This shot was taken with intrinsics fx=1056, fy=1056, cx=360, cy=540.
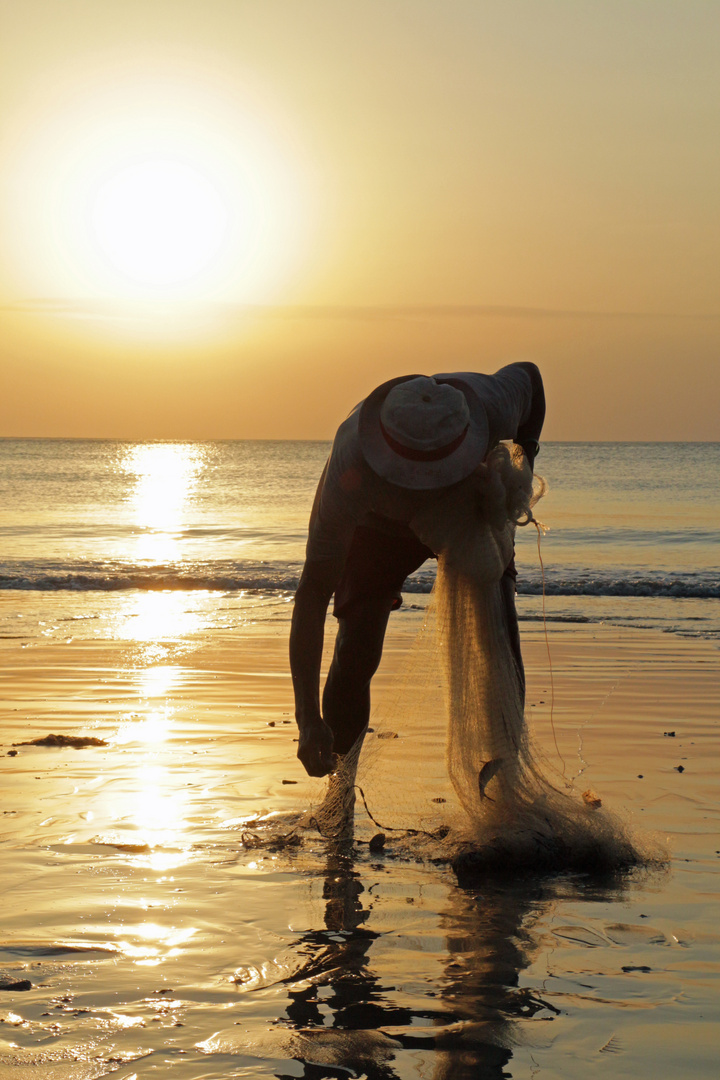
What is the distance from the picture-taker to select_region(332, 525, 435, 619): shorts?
346 centimetres

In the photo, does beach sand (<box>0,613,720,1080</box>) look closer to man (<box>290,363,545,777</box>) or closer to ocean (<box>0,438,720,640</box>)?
man (<box>290,363,545,777</box>)

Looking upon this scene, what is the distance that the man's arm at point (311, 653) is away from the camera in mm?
3236

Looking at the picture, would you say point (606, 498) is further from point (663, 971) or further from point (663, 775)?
point (663, 971)

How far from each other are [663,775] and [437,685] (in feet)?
4.91

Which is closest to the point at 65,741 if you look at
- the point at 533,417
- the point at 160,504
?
the point at 533,417

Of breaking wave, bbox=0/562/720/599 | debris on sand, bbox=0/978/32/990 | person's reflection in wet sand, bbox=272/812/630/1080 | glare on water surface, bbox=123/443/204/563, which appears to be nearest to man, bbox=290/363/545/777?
person's reflection in wet sand, bbox=272/812/630/1080

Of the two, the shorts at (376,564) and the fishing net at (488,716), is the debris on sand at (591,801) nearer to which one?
the fishing net at (488,716)

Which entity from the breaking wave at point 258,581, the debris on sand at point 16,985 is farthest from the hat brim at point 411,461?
the breaking wave at point 258,581

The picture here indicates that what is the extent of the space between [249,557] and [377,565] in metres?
14.9

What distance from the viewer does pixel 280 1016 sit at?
2.39m

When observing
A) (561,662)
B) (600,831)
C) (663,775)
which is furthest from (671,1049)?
(561,662)

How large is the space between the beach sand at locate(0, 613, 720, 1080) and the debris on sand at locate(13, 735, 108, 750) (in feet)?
0.23

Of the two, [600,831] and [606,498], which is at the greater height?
[606,498]

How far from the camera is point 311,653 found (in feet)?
10.8
